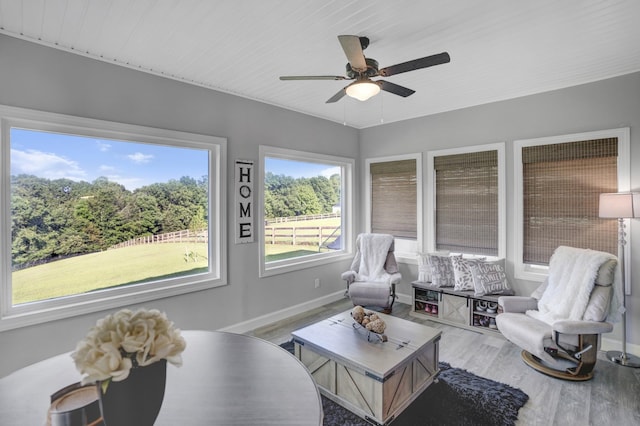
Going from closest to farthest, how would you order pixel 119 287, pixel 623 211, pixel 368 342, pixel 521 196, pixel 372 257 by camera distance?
pixel 368 342 → pixel 623 211 → pixel 119 287 → pixel 521 196 → pixel 372 257

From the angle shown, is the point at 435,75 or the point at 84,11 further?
the point at 435,75

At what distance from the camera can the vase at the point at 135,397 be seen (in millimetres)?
854

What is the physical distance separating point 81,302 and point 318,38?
291 cm

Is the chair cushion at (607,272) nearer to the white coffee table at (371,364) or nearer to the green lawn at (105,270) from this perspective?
the white coffee table at (371,364)

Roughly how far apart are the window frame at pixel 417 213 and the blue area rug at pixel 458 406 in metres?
2.19

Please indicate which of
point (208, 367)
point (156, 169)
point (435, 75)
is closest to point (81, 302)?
point (156, 169)

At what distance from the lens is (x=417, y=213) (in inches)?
183

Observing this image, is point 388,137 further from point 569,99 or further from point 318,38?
point 318,38

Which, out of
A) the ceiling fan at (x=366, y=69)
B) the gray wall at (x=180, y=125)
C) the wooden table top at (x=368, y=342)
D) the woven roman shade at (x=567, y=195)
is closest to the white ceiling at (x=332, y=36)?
the gray wall at (x=180, y=125)

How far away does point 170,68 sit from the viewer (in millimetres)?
2922

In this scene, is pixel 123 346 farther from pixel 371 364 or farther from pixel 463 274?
pixel 463 274

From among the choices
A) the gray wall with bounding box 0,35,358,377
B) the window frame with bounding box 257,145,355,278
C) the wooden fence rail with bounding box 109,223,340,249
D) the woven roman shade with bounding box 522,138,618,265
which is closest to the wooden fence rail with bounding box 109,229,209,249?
the wooden fence rail with bounding box 109,223,340,249

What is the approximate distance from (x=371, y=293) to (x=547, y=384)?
6.25 feet

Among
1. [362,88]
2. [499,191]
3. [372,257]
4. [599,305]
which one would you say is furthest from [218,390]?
[499,191]
